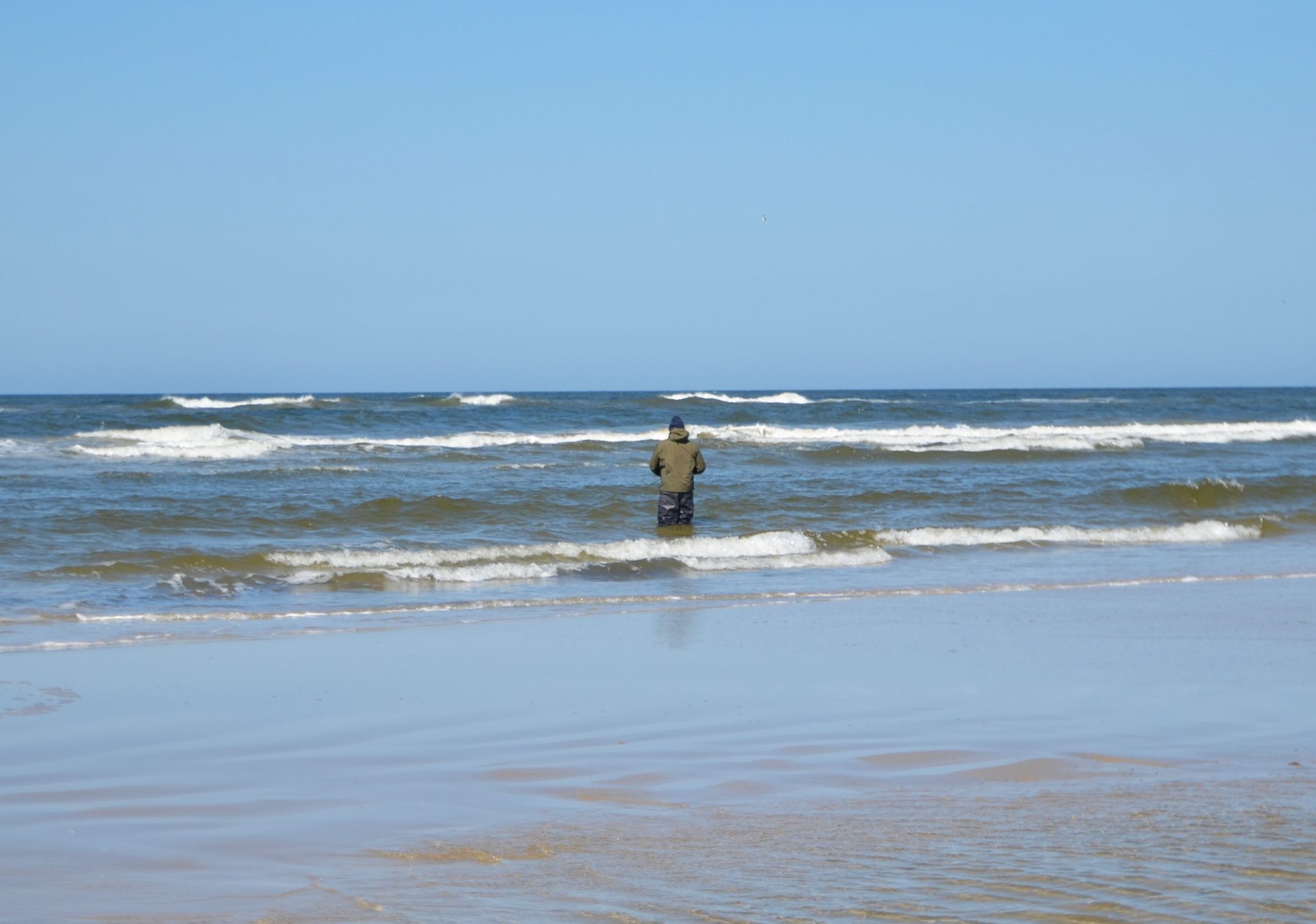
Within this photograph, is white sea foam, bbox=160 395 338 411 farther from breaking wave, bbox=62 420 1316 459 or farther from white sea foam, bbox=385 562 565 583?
white sea foam, bbox=385 562 565 583

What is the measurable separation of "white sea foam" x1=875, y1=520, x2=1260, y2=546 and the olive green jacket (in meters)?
2.18

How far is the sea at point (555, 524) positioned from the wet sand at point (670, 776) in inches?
85.1

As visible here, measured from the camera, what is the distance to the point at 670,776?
4738 mm

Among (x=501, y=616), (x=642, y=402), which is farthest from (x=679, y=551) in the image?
(x=642, y=402)

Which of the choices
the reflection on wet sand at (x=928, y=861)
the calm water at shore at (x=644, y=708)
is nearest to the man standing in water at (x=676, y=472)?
the calm water at shore at (x=644, y=708)

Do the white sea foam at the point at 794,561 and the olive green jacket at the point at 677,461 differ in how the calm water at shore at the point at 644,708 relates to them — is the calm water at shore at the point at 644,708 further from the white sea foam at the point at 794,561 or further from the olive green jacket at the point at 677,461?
the olive green jacket at the point at 677,461

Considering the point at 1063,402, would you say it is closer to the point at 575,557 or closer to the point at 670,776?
the point at 575,557

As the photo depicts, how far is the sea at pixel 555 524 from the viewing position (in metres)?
10.3

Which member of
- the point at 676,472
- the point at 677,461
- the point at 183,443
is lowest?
the point at 183,443

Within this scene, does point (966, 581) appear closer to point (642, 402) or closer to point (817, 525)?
point (817, 525)

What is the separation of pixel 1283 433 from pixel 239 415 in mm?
28536

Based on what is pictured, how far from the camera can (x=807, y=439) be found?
3009 cm

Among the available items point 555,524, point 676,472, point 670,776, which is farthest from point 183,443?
point 670,776

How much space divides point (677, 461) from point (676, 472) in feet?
0.44
